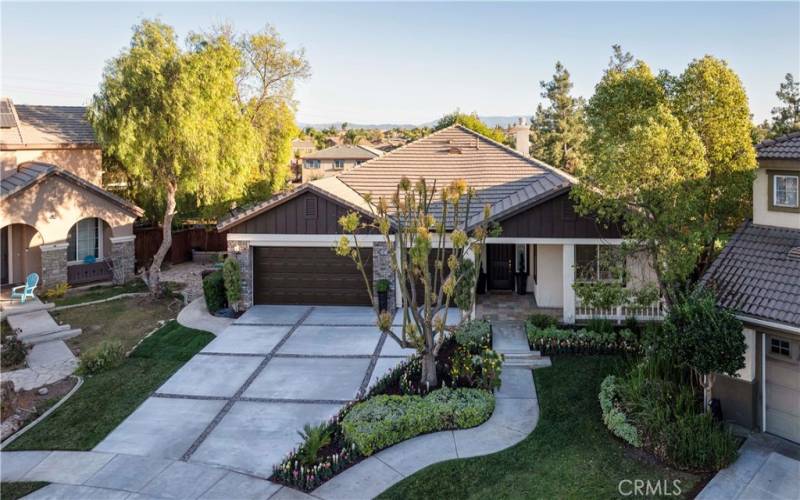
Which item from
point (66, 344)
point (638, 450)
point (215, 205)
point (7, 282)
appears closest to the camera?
point (638, 450)

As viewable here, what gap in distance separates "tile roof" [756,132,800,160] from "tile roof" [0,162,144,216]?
2173 cm

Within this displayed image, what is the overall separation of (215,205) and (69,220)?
585 centimetres

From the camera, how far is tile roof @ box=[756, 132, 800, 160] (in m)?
11.6

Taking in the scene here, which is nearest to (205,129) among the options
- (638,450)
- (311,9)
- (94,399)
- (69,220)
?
(311,9)

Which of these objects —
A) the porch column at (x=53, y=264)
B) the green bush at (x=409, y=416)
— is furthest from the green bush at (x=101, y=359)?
the porch column at (x=53, y=264)

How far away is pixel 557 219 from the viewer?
16281mm

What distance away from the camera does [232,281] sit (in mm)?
18594

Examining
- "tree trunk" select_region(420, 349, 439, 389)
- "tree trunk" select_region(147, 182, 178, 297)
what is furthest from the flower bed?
"tree trunk" select_region(147, 182, 178, 297)

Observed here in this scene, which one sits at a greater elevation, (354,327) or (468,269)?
(468,269)

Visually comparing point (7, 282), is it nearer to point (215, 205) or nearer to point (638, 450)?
point (215, 205)

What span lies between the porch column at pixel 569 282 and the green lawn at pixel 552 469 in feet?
17.7

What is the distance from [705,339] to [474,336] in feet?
19.3

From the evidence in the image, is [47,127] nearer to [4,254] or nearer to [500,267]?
[4,254]

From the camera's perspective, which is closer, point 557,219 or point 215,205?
point 557,219
